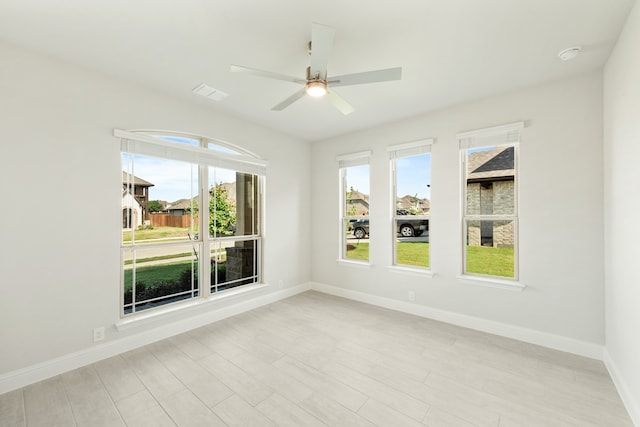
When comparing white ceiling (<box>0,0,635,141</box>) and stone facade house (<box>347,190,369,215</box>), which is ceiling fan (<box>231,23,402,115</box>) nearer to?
white ceiling (<box>0,0,635,141</box>)

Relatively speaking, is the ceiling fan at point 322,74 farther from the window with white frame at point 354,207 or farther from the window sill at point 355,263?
the window sill at point 355,263

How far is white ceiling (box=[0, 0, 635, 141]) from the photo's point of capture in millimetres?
1861

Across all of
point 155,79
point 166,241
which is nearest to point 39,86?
point 155,79

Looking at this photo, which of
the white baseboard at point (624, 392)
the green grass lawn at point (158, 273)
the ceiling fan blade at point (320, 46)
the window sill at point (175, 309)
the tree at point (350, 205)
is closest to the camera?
the ceiling fan blade at point (320, 46)

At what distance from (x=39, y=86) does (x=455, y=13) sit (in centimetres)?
350

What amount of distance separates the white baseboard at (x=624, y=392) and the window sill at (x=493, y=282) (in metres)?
0.85

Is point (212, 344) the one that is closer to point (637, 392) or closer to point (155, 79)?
point (155, 79)

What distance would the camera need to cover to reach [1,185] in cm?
220

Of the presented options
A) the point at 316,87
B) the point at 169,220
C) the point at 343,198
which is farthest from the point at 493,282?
the point at 169,220

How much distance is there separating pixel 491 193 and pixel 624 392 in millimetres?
2081

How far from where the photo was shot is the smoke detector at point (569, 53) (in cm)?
229

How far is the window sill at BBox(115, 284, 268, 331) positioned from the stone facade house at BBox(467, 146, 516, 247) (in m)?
3.24

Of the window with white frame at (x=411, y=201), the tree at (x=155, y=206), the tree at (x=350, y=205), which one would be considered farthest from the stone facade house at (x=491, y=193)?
the tree at (x=155, y=206)

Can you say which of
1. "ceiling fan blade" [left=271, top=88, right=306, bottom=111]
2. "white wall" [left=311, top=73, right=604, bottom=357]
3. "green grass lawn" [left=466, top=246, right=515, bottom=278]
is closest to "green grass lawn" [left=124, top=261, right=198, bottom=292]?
"ceiling fan blade" [left=271, top=88, right=306, bottom=111]
